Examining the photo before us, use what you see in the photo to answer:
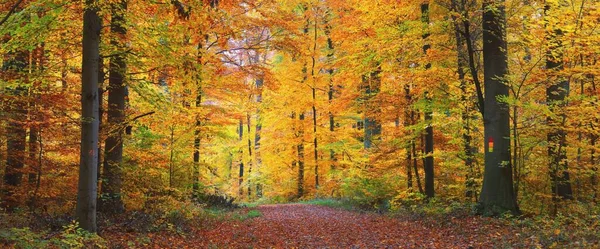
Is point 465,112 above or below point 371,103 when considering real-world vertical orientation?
below

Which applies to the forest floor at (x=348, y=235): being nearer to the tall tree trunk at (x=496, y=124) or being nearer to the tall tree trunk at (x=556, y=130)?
the tall tree trunk at (x=496, y=124)

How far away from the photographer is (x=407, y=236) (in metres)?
9.05

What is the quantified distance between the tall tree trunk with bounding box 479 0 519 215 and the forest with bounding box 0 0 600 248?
0.03m

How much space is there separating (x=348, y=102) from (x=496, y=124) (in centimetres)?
834

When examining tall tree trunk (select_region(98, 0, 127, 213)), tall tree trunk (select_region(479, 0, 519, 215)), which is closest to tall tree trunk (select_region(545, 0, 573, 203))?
tall tree trunk (select_region(479, 0, 519, 215))

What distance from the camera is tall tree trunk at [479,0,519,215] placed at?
1000cm

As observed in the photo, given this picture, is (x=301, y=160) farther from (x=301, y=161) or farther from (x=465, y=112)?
(x=465, y=112)

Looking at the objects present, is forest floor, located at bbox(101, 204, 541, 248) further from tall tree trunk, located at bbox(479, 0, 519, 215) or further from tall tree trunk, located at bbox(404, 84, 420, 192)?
tall tree trunk, located at bbox(404, 84, 420, 192)

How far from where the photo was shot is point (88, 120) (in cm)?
710

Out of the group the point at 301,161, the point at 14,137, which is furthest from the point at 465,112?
the point at 301,161

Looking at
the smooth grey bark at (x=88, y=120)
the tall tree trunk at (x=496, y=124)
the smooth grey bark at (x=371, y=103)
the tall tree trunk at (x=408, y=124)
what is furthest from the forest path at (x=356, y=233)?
the smooth grey bark at (x=371, y=103)

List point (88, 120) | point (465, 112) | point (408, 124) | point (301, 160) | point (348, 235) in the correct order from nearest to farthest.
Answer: point (88, 120)
point (348, 235)
point (465, 112)
point (408, 124)
point (301, 160)

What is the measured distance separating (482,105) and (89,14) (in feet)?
30.8

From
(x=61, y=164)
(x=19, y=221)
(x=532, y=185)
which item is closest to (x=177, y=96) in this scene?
(x=61, y=164)
